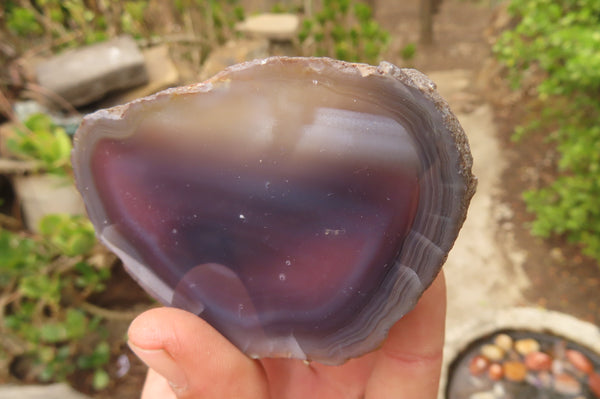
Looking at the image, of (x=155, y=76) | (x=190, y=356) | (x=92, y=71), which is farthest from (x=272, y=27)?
(x=190, y=356)

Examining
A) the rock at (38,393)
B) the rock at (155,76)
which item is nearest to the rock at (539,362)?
the rock at (38,393)

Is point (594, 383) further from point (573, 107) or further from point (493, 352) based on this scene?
point (573, 107)

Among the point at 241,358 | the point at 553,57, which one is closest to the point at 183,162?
the point at 241,358

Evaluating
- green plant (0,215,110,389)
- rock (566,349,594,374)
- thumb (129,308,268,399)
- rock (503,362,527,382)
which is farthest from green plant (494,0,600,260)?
green plant (0,215,110,389)

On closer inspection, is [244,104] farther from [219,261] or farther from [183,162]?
[219,261]

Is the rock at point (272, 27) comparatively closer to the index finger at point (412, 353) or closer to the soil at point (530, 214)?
the soil at point (530, 214)

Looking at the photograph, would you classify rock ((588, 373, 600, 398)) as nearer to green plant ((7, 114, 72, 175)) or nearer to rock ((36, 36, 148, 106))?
green plant ((7, 114, 72, 175))
